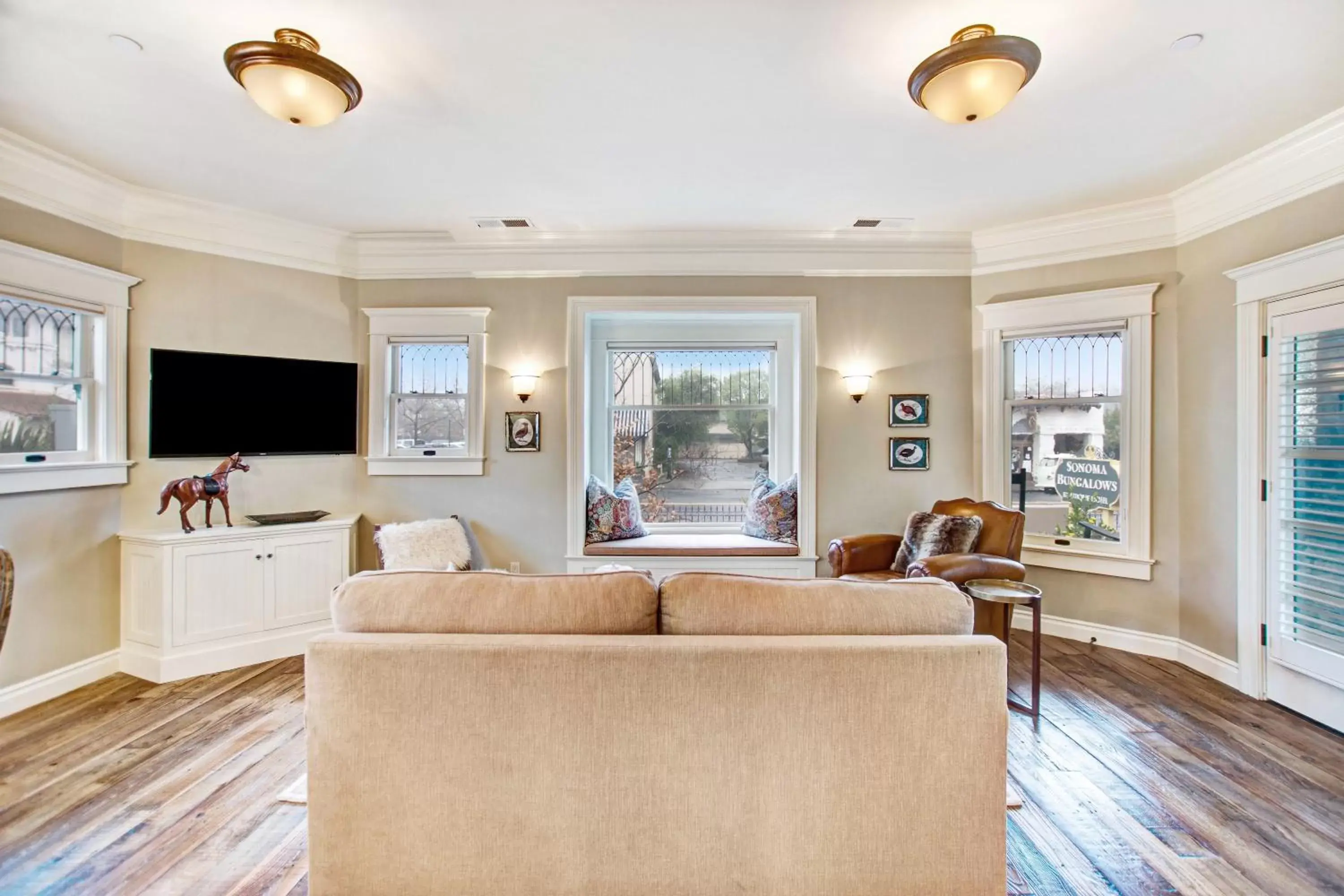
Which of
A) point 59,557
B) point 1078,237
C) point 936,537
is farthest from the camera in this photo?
point 1078,237

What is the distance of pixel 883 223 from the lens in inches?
145

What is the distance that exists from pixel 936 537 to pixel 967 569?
0.41 m

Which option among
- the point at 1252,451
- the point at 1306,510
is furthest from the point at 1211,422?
the point at 1306,510

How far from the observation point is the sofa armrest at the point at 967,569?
9.85 feet

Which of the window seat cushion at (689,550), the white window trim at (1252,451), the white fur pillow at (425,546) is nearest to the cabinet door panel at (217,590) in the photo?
the white fur pillow at (425,546)

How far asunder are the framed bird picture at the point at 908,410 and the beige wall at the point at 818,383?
0.05 metres

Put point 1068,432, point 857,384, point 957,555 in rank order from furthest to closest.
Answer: point 857,384, point 1068,432, point 957,555

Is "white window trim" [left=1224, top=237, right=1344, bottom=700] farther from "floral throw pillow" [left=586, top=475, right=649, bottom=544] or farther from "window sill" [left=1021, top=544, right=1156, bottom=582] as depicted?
"floral throw pillow" [left=586, top=475, right=649, bottom=544]

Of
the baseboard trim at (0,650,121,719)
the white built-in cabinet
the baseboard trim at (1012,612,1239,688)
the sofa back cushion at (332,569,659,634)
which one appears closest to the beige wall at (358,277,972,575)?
the white built-in cabinet

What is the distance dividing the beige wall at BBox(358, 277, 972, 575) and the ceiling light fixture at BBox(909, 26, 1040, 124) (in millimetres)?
1997

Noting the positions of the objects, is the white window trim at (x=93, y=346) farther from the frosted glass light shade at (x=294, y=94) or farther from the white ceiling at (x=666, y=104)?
the frosted glass light shade at (x=294, y=94)

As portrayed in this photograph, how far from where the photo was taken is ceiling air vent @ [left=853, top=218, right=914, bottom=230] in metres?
3.63

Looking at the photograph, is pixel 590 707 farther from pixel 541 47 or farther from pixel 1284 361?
pixel 1284 361

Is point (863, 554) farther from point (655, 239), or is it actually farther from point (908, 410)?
point (655, 239)
